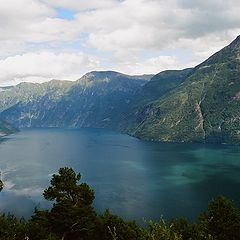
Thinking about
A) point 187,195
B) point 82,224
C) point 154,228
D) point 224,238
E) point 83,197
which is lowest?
point 187,195

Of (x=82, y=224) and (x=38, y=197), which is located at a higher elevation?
(x=82, y=224)

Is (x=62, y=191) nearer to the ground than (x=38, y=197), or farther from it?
farther from it

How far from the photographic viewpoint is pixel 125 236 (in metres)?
70.1

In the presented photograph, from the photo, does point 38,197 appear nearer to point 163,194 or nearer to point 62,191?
point 163,194

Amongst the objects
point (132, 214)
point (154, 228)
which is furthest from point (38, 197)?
point (154, 228)

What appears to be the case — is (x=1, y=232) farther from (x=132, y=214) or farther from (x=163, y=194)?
(x=163, y=194)

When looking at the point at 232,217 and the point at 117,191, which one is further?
the point at 117,191

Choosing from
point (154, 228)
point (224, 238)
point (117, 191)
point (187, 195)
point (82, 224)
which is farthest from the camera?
point (117, 191)

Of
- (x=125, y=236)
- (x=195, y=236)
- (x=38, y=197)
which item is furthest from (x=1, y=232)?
(x=38, y=197)

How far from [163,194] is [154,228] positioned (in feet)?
512

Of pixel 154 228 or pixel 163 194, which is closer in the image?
pixel 154 228

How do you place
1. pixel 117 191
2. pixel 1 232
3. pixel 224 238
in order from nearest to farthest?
pixel 1 232, pixel 224 238, pixel 117 191

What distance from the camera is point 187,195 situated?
604ft

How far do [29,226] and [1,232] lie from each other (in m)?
5.15
